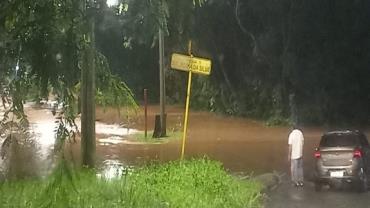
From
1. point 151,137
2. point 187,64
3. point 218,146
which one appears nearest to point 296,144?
point 187,64

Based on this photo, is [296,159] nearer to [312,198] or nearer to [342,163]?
[342,163]

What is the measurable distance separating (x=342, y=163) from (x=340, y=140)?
2.39 feet

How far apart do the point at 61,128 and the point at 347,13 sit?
2735 cm

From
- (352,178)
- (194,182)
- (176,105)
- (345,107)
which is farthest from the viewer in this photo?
(176,105)

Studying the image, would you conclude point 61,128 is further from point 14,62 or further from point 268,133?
point 268,133

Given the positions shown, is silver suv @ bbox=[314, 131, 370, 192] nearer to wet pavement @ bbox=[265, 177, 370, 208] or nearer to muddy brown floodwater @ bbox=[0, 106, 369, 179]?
wet pavement @ bbox=[265, 177, 370, 208]

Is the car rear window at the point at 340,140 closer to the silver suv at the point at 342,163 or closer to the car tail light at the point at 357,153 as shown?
the silver suv at the point at 342,163

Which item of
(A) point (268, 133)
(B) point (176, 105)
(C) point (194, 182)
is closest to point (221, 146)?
(A) point (268, 133)

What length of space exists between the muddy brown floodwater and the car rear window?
2.23m

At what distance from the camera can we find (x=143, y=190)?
9.72 metres

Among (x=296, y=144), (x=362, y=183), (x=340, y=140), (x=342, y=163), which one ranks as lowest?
(x=362, y=183)

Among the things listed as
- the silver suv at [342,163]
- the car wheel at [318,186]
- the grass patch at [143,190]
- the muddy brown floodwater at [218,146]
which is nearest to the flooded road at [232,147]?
the muddy brown floodwater at [218,146]

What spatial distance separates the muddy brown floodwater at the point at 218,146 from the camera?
19.4 m

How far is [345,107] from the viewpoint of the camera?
108ft
